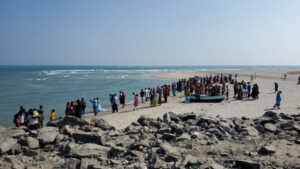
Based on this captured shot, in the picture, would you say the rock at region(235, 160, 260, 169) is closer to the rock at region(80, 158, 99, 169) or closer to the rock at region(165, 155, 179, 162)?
the rock at region(165, 155, 179, 162)

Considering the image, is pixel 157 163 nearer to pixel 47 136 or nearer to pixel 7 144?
pixel 47 136

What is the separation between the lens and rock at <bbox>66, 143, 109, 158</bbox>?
25.0ft

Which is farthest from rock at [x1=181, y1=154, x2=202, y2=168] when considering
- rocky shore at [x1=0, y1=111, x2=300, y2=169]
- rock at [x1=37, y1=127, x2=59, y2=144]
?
rock at [x1=37, y1=127, x2=59, y2=144]

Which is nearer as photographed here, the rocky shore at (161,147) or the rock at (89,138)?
the rocky shore at (161,147)

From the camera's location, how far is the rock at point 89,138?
8491mm

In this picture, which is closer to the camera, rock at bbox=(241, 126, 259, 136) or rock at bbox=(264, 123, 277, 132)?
rock at bbox=(241, 126, 259, 136)

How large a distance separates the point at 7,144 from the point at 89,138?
254 cm

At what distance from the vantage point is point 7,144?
817 centimetres

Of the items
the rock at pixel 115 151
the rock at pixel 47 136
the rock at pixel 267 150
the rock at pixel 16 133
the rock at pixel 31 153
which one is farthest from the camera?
the rock at pixel 16 133

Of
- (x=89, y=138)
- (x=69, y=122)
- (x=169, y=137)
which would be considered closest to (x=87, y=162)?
(x=89, y=138)

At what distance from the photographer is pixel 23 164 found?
291 inches

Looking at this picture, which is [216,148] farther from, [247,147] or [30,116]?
[30,116]

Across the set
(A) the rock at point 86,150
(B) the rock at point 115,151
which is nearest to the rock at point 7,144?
(A) the rock at point 86,150

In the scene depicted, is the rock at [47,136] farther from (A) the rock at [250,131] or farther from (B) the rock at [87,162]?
(A) the rock at [250,131]
